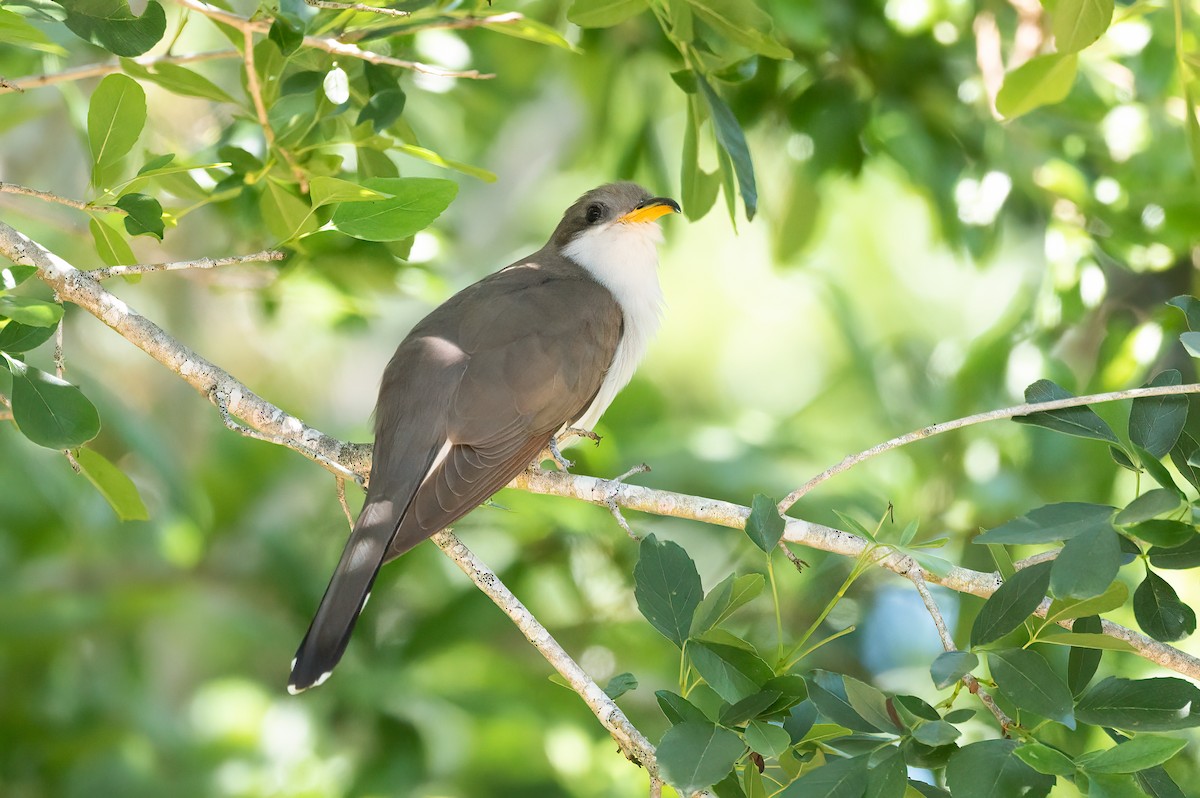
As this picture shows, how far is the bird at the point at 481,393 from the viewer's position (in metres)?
2.97

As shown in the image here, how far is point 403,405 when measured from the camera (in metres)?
3.48

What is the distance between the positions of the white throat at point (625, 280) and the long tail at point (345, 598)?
1007mm

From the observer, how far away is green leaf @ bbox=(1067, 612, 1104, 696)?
2.17 metres

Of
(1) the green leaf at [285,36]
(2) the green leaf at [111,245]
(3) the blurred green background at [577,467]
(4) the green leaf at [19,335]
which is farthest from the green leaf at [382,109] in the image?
(4) the green leaf at [19,335]

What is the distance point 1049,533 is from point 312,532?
14.5 feet

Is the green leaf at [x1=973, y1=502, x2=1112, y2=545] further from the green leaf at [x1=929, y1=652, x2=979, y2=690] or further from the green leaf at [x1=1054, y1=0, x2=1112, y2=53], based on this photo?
the green leaf at [x1=1054, y1=0, x2=1112, y2=53]

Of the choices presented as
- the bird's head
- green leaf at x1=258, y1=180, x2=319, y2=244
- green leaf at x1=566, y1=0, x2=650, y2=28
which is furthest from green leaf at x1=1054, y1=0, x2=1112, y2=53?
the bird's head

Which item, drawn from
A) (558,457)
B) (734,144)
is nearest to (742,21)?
(734,144)

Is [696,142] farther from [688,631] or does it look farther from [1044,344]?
[1044,344]

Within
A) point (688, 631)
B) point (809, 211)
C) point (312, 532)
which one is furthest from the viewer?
point (312, 532)

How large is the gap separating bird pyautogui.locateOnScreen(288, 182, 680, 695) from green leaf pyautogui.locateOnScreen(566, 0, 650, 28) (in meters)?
1.14

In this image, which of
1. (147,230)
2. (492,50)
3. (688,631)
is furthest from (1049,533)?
(492,50)

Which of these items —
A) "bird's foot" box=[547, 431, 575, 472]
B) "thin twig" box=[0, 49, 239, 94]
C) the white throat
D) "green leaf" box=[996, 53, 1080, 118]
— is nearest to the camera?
"green leaf" box=[996, 53, 1080, 118]

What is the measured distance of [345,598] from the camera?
2.80m
